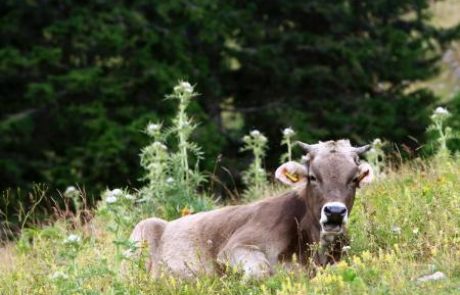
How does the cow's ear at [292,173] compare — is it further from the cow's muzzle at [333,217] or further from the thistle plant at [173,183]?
the thistle plant at [173,183]

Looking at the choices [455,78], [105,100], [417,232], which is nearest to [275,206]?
[417,232]

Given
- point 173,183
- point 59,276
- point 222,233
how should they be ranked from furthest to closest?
point 173,183 < point 222,233 < point 59,276

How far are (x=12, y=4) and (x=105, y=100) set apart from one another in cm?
337

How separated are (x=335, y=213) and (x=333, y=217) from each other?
0.18ft

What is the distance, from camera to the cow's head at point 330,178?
9664 millimetres

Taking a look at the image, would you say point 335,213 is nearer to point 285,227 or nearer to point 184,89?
point 285,227

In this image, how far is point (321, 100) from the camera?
2741cm

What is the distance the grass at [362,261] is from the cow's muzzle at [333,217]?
0.30 meters

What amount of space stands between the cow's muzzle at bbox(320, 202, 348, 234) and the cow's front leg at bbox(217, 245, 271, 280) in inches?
25.1

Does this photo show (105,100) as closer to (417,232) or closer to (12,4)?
(12,4)

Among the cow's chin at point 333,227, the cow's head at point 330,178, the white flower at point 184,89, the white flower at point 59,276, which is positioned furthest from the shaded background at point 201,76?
the white flower at point 59,276

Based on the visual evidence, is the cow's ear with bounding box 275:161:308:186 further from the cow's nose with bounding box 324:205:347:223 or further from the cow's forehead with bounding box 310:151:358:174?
the cow's nose with bounding box 324:205:347:223

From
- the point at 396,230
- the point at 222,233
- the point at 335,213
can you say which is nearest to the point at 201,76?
the point at 222,233

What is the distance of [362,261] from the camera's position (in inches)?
384
